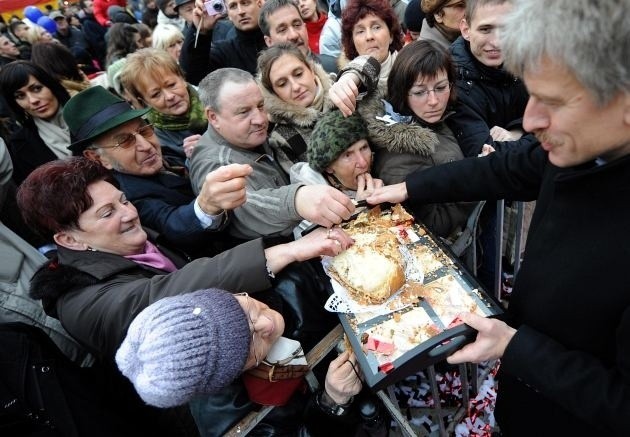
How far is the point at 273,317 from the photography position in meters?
1.45

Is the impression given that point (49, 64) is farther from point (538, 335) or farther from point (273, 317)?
Result: point (538, 335)

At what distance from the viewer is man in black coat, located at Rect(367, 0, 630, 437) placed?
2.81 ft

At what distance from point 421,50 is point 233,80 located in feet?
3.70

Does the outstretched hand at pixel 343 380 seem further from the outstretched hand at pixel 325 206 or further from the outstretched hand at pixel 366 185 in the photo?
the outstretched hand at pixel 366 185

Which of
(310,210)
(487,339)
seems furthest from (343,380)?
(310,210)

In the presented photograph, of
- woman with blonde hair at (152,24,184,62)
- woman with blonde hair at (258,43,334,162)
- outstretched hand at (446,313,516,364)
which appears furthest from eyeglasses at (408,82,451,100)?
woman with blonde hair at (152,24,184,62)

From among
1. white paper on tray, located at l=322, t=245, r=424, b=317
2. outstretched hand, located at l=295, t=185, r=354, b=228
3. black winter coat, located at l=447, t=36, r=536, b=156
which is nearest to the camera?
white paper on tray, located at l=322, t=245, r=424, b=317

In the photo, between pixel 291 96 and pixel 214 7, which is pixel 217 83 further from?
pixel 214 7

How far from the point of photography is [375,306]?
1.46 meters

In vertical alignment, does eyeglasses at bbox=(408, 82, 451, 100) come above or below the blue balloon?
above

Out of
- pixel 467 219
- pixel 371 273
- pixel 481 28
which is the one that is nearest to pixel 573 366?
pixel 371 273

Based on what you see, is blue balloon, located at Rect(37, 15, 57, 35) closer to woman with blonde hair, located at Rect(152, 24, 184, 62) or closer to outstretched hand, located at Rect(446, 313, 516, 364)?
woman with blonde hair, located at Rect(152, 24, 184, 62)

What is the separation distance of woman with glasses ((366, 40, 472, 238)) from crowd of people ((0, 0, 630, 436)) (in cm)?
1

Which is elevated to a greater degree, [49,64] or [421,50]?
[421,50]
